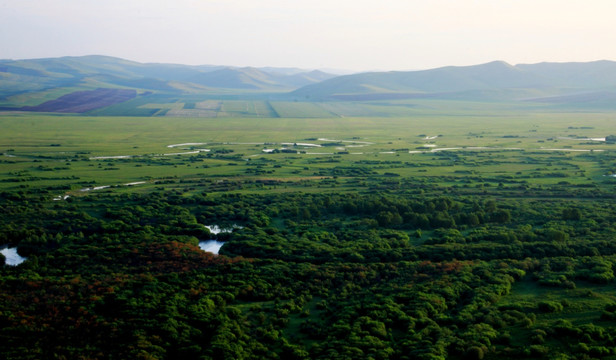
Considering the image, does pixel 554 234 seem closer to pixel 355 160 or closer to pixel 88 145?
pixel 355 160

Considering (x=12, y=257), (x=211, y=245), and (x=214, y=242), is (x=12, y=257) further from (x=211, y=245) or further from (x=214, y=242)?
(x=214, y=242)

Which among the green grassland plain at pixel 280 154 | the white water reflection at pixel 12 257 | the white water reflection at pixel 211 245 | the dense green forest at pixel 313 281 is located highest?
the green grassland plain at pixel 280 154

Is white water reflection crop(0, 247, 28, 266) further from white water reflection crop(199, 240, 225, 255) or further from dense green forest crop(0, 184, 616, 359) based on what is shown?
white water reflection crop(199, 240, 225, 255)

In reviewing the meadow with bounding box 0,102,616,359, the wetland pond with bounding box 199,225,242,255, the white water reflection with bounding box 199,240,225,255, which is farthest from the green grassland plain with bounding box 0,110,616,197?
the white water reflection with bounding box 199,240,225,255

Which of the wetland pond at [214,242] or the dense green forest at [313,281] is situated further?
the wetland pond at [214,242]

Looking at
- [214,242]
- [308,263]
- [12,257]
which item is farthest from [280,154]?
[308,263]

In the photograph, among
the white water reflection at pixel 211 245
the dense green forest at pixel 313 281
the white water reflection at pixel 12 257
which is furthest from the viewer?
the white water reflection at pixel 211 245

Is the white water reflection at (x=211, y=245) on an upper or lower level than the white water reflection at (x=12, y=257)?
lower

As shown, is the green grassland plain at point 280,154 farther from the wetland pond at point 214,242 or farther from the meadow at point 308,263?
the wetland pond at point 214,242

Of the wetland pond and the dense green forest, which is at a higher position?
the dense green forest

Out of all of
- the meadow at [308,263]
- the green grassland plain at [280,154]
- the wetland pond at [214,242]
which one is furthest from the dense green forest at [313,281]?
the green grassland plain at [280,154]

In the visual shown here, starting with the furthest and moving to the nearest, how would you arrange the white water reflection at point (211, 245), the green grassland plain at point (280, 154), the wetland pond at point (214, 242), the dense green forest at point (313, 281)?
the green grassland plain at point (280, 154) → the wetland pond at point (214, 242) → the white water reflection at point (211, 245) → the dense green forest at point (313, 281)

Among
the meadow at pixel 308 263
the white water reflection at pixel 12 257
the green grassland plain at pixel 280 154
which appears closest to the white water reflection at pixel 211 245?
the meadow at pixel 308 263
